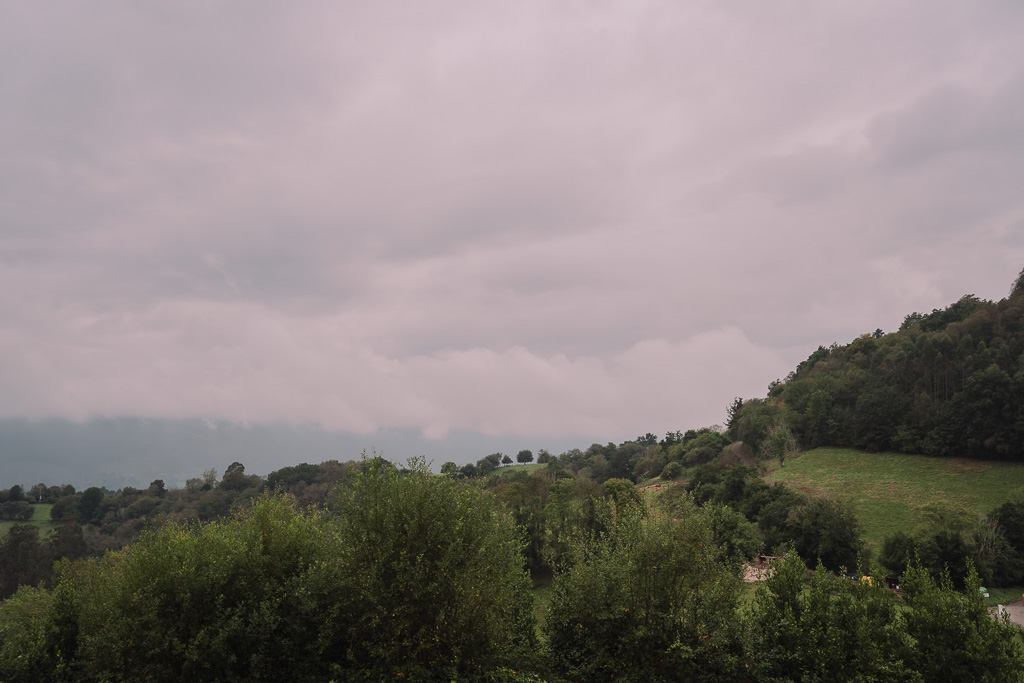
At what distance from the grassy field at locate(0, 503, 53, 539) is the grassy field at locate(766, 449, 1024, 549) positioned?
496ft

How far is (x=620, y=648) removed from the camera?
68.6 ft

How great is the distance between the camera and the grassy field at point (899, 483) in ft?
205

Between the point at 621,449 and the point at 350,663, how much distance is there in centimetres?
15964

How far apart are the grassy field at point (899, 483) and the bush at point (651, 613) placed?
167 feet

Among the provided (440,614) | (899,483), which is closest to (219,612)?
(440,614)

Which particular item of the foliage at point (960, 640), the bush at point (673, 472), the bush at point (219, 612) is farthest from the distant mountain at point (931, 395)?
the bush at point (219, 612)

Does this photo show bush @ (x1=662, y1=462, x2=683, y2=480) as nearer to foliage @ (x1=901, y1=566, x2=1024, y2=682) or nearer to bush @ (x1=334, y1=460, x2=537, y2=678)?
foliage @ (x1=901, y1=566, x2=1024, y2=682)

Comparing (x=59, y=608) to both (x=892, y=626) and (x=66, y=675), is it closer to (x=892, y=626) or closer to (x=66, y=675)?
(x=66, y=675)

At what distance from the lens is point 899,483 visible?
7256cm

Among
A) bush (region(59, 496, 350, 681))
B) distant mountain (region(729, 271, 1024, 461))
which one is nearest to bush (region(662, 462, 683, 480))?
distant mountain (region(729, 271, 1024, 461))

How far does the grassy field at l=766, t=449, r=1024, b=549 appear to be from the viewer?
62.6m

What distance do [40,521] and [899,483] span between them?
17881 centimetres

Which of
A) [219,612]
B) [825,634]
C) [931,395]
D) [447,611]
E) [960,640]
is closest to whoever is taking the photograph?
[219,612]

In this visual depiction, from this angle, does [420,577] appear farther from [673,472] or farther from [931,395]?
[673,472]
